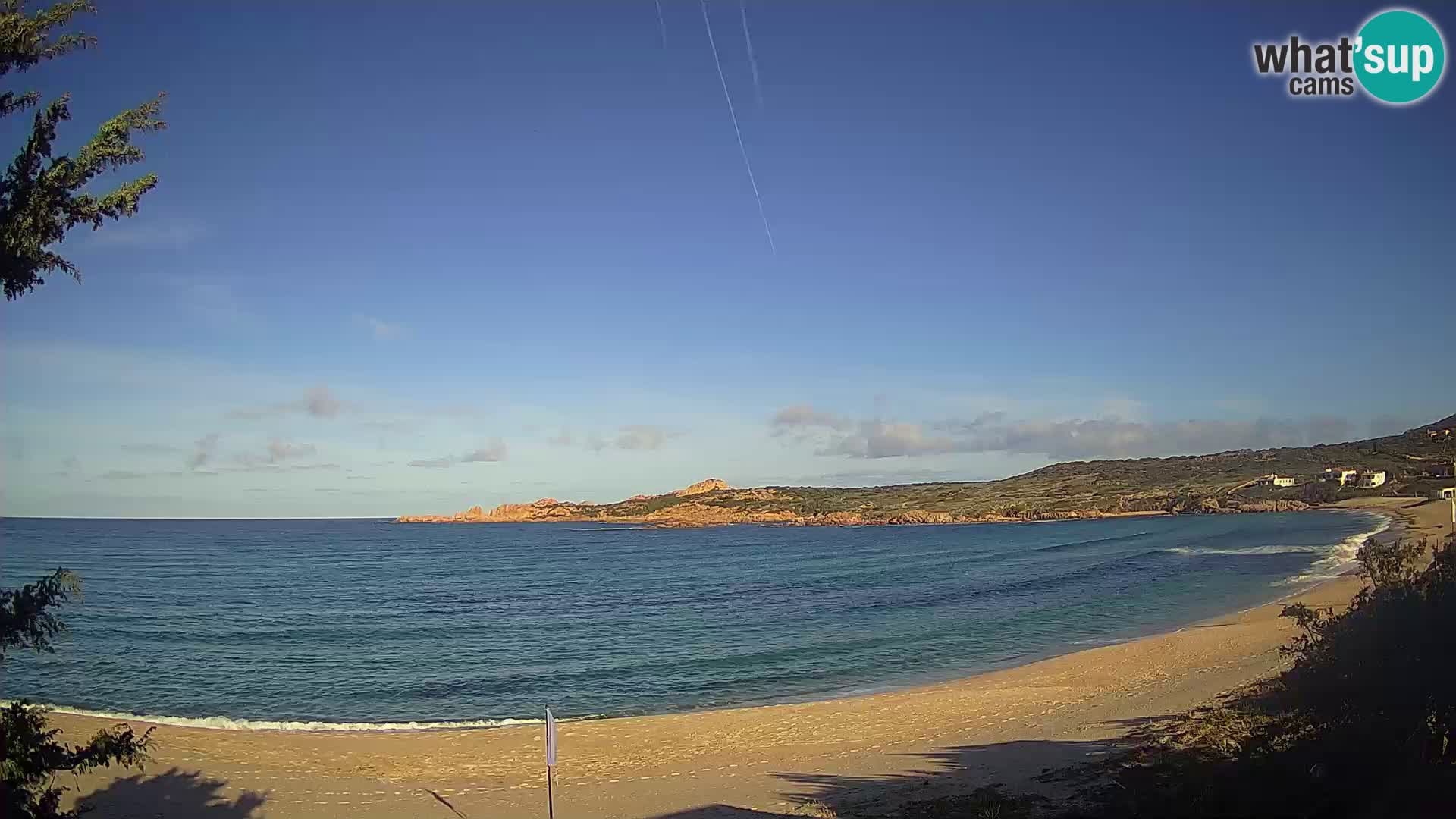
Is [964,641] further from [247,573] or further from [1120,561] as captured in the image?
[247,573]

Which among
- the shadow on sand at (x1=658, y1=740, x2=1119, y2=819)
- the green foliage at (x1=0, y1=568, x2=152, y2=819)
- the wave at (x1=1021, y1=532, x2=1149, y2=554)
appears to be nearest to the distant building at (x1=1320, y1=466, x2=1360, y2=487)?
the wave at (x1=1021, y1=532, x2=1149, y2=554)

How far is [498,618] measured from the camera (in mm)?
35344

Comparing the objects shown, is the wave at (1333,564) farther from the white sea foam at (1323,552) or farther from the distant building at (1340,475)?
the distant building at (1340,475)

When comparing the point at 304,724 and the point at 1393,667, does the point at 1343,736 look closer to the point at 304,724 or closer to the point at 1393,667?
the point at 1393,667

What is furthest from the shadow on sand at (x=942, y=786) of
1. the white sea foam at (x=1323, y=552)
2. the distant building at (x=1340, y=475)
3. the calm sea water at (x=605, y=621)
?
the distant building at (x=1340, y=475)

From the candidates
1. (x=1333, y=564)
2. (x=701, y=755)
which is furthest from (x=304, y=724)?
(x=1333, y=564)

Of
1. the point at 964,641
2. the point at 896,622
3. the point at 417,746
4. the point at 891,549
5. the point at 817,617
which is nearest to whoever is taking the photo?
the point at 417,746

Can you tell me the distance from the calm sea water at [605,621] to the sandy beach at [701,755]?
2.52 metres

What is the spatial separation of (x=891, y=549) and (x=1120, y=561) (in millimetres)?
24688

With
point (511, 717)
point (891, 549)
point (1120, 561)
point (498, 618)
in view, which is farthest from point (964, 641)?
point (891, 549)

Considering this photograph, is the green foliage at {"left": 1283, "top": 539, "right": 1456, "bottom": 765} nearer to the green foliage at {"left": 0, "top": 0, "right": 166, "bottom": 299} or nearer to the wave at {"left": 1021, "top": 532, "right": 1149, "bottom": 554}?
the green foliage at {"left": 0, "top": 0, "right": 166, "bottom": 299}

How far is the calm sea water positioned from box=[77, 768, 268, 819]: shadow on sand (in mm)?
5503

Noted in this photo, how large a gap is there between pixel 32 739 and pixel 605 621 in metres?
28.2

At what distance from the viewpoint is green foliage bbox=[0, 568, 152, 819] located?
5.88 m
